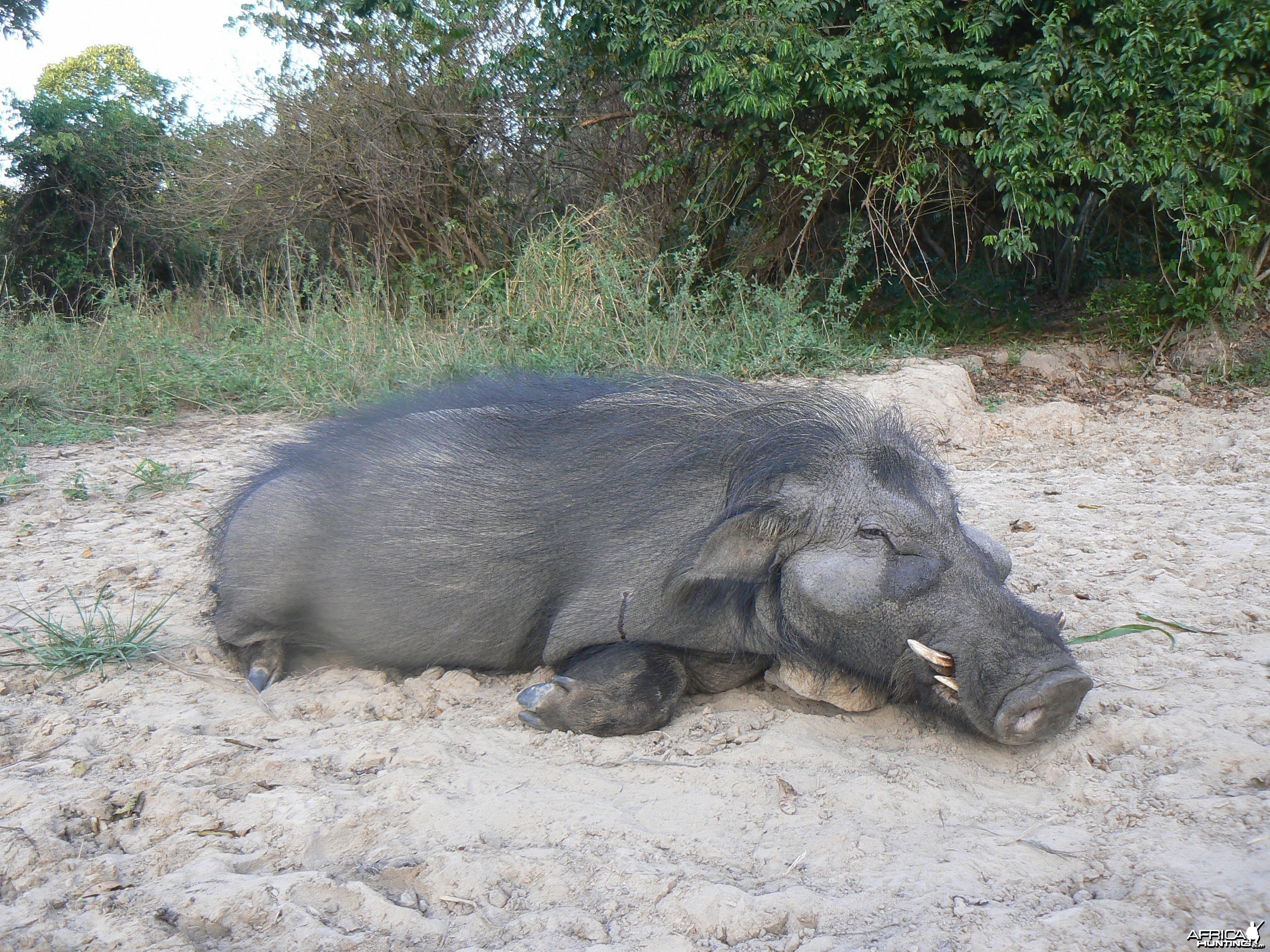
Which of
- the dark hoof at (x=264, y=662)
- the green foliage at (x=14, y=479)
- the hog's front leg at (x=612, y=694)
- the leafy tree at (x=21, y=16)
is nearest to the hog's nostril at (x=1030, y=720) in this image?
the hog's front leg at (x=612, y=694)

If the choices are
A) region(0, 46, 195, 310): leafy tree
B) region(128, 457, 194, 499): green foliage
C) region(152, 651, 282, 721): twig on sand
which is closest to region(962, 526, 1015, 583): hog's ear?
region(152, 651, 282, 721): twig on sand

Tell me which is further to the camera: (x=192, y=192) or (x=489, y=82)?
(x=192, y=192)

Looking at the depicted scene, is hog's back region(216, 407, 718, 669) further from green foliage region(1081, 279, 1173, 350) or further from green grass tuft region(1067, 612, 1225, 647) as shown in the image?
green foliage region(1081, 279, 1173, 350)

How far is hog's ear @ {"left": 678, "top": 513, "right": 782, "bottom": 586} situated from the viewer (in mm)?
2709

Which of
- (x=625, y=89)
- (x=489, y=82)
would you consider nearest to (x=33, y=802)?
(x=625, y=89)

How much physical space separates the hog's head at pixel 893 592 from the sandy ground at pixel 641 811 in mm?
195

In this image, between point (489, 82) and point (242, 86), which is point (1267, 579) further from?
point (242, 86)

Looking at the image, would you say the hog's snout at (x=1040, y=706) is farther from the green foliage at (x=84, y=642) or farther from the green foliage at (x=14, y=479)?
the green foliage at (x=14, y=479)

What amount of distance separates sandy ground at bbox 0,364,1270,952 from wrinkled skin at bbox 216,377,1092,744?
0.16 meters

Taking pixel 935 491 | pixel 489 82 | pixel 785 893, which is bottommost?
pixel 785 893

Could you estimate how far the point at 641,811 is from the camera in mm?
2309

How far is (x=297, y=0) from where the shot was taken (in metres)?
11.1

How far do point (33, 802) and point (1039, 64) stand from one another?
745 centimetres

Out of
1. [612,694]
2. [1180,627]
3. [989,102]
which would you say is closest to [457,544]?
[612,694]
